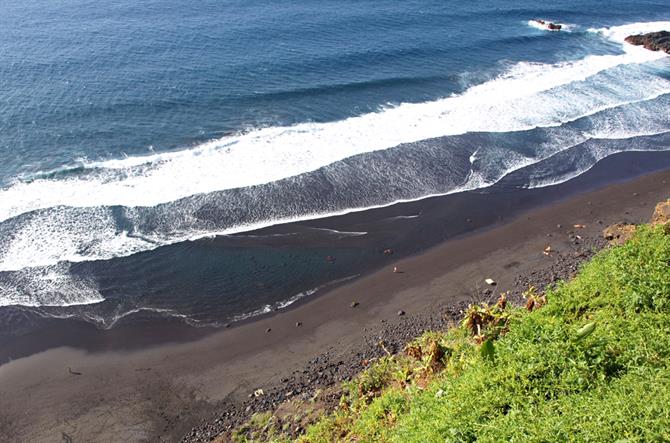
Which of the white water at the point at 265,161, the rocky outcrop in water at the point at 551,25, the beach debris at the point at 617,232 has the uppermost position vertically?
the rocky outcrop in water at the point at 551,25

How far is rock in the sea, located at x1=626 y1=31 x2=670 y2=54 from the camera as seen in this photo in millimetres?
45438

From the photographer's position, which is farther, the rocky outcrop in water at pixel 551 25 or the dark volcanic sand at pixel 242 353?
the rocky outcrop in water at pixel 551 25

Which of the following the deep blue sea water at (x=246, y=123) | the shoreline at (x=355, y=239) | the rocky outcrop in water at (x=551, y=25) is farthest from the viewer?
the rocky outcrop in water at (x=551, y=25)

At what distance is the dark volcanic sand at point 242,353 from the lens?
14938 millimetres

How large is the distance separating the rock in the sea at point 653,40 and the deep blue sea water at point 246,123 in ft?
6.58

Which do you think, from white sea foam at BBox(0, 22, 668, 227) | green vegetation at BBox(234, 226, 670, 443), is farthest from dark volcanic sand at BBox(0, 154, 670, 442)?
white sea foam at BBox(0, 22, 668, 227)

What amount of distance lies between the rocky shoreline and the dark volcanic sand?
47 mm

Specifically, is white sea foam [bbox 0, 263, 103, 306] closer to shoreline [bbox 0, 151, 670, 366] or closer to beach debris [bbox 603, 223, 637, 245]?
shoreline [bbox 0, 151, 670, 366]

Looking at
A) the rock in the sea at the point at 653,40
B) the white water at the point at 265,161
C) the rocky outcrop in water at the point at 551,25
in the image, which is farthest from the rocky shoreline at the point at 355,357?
the rocky outcrop in water at the point at 551,25

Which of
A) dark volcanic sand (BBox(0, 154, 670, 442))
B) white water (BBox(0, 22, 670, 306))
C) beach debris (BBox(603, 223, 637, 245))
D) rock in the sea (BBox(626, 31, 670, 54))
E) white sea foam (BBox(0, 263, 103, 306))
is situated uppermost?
rock in the sea (BBox(626, 31, 670, 54))

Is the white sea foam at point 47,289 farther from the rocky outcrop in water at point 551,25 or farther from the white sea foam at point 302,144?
the rocky outcrop in water at point 551,25

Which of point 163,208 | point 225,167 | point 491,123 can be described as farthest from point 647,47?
point 163,208

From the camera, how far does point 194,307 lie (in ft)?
61.8

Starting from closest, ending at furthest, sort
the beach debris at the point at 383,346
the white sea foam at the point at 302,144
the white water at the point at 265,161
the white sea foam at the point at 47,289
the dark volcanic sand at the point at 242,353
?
the dark volcanic sand at the point at 242,353 < the beach debris at the point at 383,346 < the white sea foam at the point at 47,289 < the white water at the point at 265,161 < the white sea foam at the point at 302,144
